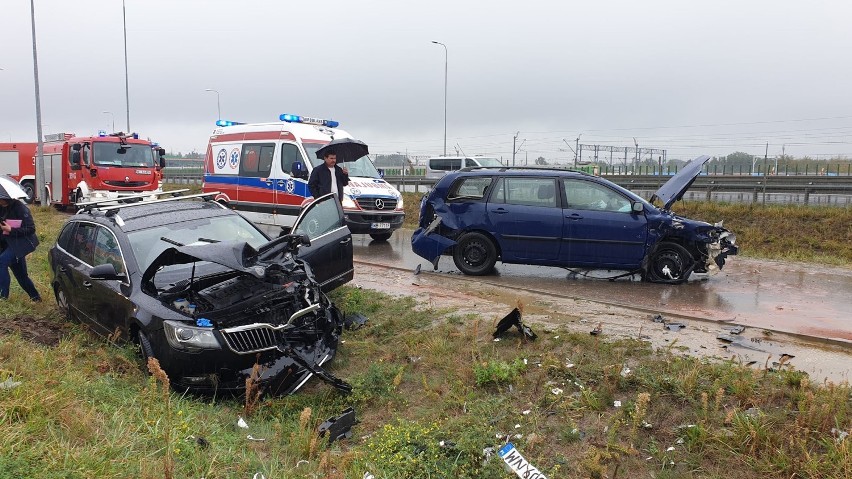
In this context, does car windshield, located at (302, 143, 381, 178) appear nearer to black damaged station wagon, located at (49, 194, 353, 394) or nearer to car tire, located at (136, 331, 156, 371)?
black damaged station wagon, located at (49, 194, 353, 394)

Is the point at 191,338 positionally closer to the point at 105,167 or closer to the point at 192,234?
the point at 192,234

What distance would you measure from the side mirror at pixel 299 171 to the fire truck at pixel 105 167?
→ 8612 millimetres

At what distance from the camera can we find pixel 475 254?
955cm

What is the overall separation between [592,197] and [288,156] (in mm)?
7042

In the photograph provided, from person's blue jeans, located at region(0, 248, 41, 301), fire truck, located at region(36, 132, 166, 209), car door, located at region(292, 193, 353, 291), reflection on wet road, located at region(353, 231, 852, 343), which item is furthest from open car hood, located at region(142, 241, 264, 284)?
fire truck, located at region(36, 132, 166, 209)

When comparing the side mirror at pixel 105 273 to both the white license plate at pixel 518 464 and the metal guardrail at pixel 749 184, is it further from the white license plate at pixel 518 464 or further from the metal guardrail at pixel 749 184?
the metal guardrail at pixel 749 184

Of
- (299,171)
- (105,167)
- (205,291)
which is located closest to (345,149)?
(299,171)

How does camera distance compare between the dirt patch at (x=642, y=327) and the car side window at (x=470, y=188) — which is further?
the car side window at (x=470, y=188)

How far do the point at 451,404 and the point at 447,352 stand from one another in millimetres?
929

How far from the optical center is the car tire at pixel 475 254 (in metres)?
9.48

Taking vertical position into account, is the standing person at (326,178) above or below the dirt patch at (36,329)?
above

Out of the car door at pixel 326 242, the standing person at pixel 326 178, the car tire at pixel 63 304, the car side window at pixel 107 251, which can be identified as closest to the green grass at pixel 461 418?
the car side window at pixel 107 251

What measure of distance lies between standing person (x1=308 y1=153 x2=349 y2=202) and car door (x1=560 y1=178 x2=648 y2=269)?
12.1ft

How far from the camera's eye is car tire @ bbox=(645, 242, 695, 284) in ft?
29.1
